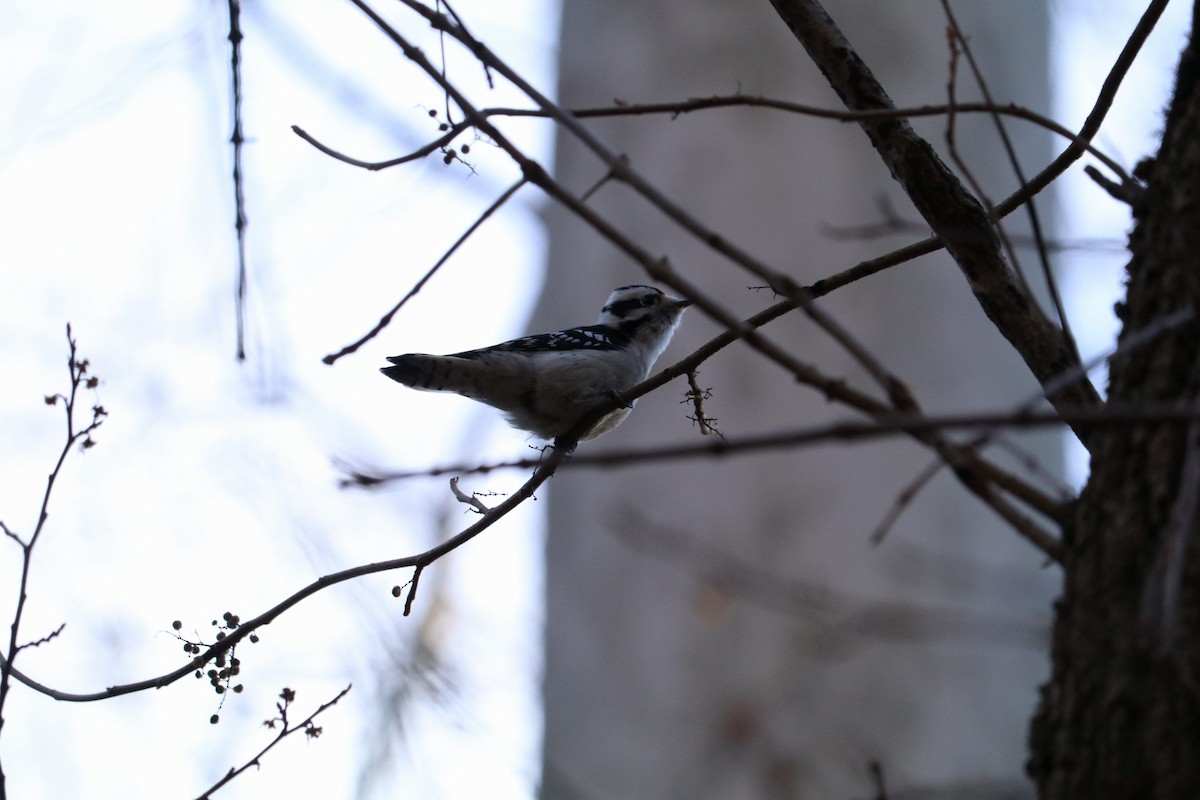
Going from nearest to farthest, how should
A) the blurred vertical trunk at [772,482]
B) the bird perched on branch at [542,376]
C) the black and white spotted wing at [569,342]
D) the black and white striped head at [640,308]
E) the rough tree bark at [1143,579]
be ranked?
1. the rough tree bark at [1143,579]
2. the bird perched on branch at [542,376]
3. the black and white spotted wing at [569,342]
4. the blurred vertical trunk at [772,482]
5. the black and white striped head at [640,308]

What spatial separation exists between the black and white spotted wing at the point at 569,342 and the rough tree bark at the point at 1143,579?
350 centimetres

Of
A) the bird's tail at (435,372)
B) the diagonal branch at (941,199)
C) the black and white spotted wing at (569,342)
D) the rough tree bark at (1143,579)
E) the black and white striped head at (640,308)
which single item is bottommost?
the rough tree bark at (1143,579)

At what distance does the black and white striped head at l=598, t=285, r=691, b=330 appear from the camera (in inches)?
240

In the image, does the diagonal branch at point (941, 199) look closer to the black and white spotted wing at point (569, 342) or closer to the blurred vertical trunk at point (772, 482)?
the blurred vertical trunk at point (772, 482)

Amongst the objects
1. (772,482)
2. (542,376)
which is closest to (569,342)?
(542,376)

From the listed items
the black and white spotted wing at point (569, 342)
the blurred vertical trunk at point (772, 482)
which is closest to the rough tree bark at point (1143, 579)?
the blurred vertical trunk at point (772, 482)

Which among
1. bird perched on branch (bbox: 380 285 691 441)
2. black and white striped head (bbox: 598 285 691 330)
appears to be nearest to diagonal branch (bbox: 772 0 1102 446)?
bird perched on branch (bbox: 380 285 691 441)

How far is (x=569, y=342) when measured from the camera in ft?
18.3

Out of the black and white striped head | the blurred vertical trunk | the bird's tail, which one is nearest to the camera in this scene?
the bird's tail

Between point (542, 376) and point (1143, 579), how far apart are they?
11.7 ft

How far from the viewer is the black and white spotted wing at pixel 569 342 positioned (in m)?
5.41

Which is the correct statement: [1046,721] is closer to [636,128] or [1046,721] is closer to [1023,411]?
[1023,411]

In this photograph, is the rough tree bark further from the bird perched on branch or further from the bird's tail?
the bird's tail

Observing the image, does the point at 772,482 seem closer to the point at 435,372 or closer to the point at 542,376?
the point at 542,376
